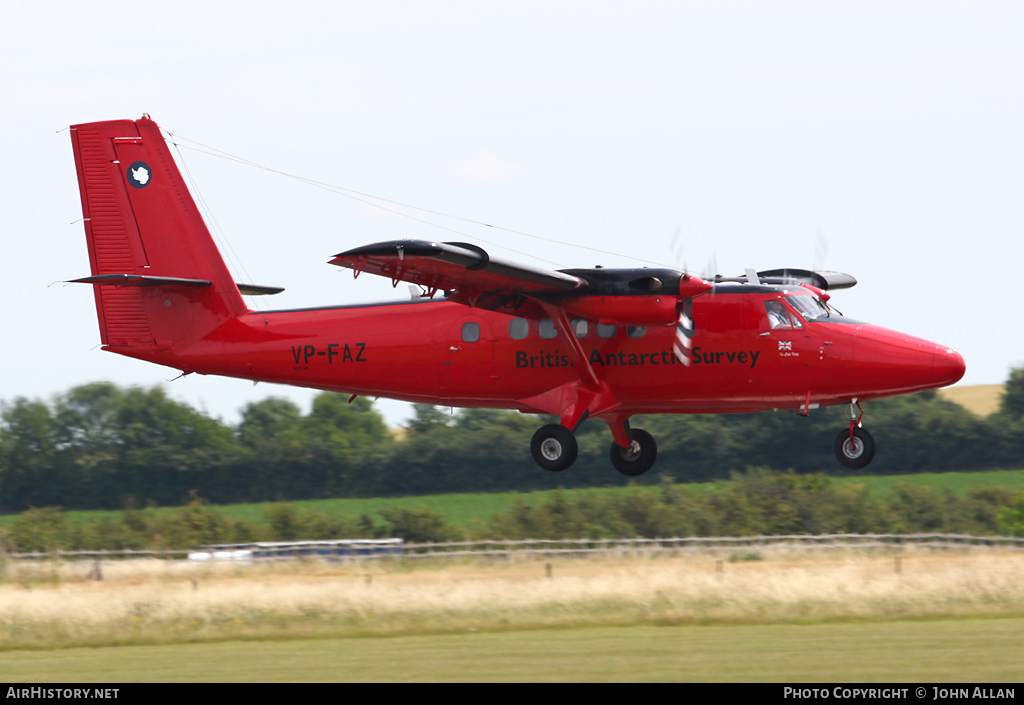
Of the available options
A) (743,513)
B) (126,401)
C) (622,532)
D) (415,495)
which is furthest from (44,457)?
(743,513)

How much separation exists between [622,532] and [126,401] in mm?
23305

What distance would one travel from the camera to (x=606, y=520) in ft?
168

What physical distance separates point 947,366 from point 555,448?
6617 mm

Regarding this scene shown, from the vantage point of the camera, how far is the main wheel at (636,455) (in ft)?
75.6

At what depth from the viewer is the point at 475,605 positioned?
30.1m

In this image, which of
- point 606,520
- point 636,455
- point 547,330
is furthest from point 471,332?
point 606,520

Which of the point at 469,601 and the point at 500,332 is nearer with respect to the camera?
the point at 500,332

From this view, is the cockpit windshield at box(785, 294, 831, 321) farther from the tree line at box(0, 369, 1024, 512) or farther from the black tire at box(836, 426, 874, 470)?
the tree line at box(0, 369, 1024, 512)

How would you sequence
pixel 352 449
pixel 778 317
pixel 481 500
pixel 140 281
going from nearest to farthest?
pixel 778 317
pixel 140 281
pixel 481 500
pixel 352 449

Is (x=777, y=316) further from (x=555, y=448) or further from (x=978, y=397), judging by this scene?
(x=978, y=397)

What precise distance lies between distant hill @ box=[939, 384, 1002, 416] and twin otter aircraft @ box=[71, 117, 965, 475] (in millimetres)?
41987

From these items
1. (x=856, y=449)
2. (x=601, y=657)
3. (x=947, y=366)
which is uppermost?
(x=947, y=366)

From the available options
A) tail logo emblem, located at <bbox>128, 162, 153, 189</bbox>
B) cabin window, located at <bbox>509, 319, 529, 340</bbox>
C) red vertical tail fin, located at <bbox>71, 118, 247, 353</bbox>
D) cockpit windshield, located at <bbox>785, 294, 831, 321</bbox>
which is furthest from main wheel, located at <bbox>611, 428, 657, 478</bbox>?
tail logo emblem, located at <bbox>128, 162, 153, 189</bbox>

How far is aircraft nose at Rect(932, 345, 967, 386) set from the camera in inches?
786
